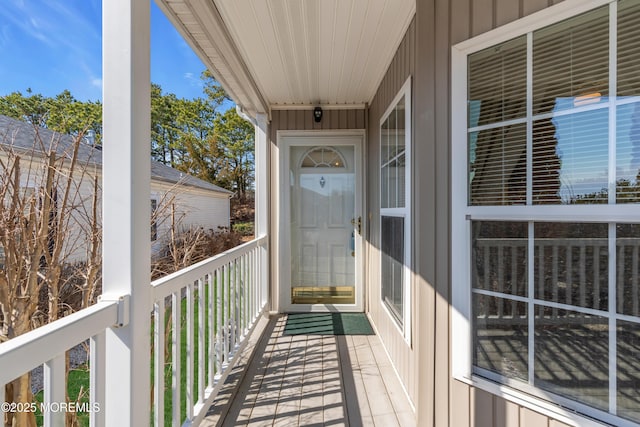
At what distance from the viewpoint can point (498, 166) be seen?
144cm

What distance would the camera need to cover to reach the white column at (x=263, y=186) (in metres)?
3.69

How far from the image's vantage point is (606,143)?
112cm

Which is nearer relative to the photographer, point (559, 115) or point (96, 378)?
point (96, 378)

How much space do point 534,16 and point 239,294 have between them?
2.73 metres

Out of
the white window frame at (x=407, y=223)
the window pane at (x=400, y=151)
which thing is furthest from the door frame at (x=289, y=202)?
the white window frame at (x=407, y=223)

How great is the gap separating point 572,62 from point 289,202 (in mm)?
3100

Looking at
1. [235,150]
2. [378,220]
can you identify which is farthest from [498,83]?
[235,150]

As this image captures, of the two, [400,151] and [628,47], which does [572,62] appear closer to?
[628,47]

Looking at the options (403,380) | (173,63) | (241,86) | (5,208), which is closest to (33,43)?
(241,86)

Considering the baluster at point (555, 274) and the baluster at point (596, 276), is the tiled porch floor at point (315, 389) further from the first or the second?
the baluster at point (596, 276)

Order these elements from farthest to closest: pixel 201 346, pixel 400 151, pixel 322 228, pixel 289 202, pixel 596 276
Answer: pixel 322 228 → pixel 289 202 → pixel 400 151 → pixel 201 346 → pixel 596 276

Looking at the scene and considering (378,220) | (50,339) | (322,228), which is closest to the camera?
(50,339)

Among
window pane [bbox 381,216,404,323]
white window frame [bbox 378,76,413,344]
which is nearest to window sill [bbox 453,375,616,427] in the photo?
white window frame [bbox 378,76,413,344]

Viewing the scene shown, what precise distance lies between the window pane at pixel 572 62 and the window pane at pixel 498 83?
58 millimetres
